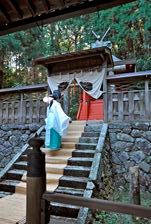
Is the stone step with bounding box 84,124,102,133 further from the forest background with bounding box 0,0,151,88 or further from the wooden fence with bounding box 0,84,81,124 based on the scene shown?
the forest background with bounding box 0,0,151,88

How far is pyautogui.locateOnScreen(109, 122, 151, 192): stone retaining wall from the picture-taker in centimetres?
711

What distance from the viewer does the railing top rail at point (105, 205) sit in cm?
137

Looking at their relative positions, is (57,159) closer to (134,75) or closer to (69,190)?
(69,190)

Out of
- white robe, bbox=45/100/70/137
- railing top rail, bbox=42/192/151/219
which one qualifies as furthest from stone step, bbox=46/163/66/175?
railing top rail, bbox=42/192/151/219

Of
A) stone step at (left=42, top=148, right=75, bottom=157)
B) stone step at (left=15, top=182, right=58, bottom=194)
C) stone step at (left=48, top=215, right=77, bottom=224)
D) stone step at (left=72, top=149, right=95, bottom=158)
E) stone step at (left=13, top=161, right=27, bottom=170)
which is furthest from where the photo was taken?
stone step at (left=42, top=148, right=75, bottom=157)

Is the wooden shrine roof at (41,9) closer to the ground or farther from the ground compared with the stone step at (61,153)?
farther from the ground

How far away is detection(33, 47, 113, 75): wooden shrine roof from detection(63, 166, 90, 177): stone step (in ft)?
12.4

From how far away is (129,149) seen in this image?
24.2ft

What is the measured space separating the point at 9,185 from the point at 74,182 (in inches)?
57.6

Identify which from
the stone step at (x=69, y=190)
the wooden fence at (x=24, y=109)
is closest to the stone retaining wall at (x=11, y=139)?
the wooden fence at (x=24, y=109)

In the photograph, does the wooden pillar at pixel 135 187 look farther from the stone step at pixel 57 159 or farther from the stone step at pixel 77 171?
the stone step at pixel 57 159

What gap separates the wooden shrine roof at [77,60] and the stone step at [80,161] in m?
3.49

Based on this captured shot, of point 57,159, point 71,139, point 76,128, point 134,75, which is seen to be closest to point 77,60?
point 134,75

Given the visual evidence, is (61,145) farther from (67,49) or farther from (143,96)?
(67,49)
